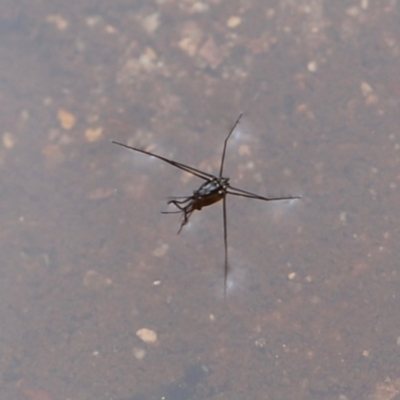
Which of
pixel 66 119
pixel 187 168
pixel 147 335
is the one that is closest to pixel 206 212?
pixel 187 168

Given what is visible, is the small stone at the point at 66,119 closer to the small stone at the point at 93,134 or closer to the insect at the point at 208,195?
the small stone at the point at 93,134

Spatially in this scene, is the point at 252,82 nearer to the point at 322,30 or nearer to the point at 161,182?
the point at 322,30

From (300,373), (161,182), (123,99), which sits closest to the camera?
(300,373)

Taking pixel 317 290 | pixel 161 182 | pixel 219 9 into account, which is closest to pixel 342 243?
pixel 317 290

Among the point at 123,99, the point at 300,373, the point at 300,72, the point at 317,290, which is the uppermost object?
the point at 300,72

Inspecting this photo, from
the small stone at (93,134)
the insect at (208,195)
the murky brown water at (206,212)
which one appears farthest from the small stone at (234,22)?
the small stone at (93,134)

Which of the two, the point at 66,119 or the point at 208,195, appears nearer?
the point at 208,195

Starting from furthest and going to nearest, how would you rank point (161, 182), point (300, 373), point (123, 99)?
1. point (123, 99)
2. point (161, 182)
3. point (300, 373)

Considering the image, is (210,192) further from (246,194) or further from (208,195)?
(246,194)
